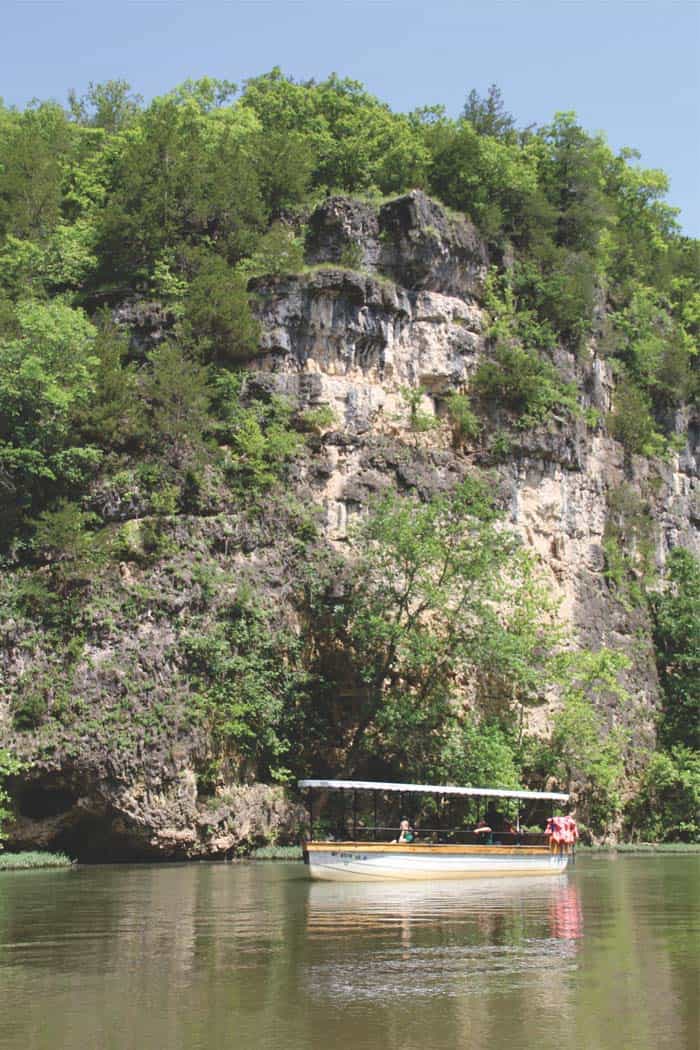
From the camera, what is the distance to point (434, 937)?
18.0 m

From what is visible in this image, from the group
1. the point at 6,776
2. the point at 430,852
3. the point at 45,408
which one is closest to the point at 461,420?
the point at 45,408

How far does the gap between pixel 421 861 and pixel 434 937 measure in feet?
39.5

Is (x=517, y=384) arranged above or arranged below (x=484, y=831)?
above

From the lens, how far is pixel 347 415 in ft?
154

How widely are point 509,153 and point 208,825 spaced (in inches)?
1510

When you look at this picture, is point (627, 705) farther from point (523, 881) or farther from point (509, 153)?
point (509, 153)

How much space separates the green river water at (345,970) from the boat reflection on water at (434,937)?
0.05 m

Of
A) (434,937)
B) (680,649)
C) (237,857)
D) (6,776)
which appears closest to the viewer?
(434,937)

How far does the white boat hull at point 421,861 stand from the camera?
1121 inches

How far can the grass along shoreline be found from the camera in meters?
33.8

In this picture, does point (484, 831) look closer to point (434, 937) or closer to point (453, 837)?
point (453, 837)

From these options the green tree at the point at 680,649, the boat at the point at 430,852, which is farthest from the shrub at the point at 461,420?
the boat at the point at 430,852

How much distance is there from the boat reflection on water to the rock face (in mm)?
10347

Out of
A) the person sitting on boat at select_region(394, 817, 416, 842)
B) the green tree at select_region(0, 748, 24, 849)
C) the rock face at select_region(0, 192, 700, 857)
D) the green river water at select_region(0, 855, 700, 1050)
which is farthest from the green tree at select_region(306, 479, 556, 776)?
the green river water at select_region(0, 855, 700, 1050)
